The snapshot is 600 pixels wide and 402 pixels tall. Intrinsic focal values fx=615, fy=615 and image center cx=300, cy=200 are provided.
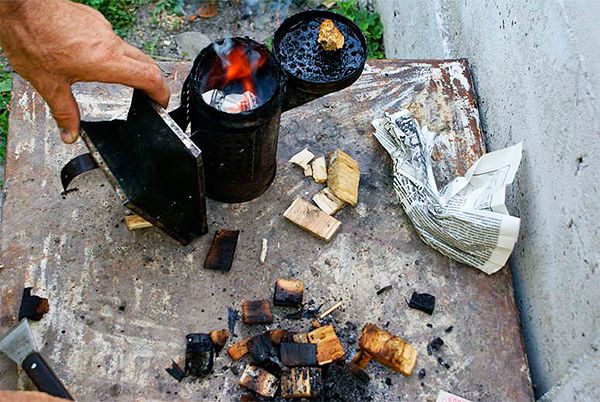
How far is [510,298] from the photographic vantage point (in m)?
2.40

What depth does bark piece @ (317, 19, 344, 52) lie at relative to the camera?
8.00 ft

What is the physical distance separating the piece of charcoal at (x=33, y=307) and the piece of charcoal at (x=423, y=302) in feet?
4.50

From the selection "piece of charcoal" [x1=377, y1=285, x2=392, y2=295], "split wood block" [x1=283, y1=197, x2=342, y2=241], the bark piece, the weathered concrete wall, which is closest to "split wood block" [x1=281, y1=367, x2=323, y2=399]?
"piece of charcoal" [x1=377, y1=285, x2=392, y2=295]

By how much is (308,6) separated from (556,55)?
2.55 m

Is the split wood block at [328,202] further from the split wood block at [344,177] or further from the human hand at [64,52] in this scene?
the human hand at [64,52]

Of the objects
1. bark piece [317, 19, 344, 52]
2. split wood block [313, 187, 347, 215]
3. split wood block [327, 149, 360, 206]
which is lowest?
split wood block [313, 187, 347, 215]

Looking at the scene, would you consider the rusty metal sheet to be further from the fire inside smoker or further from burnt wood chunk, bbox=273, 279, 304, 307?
the fire inside smoker

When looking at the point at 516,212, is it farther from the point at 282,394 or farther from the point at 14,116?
the point at 14,116

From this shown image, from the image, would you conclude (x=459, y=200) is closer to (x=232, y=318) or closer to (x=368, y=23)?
(x=232, y=318)

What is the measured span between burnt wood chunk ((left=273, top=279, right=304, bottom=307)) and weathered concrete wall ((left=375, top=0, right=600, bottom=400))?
887 mm

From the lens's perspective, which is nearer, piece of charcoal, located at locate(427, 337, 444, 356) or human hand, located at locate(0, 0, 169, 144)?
human hand, located at locate(0, 0, 169, 144)

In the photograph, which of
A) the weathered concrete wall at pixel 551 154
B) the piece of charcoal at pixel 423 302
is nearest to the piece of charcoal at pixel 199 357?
the piece of charcoal at pixel 423 302

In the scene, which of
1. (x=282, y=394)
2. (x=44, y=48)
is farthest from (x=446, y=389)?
(x=44, y=48)

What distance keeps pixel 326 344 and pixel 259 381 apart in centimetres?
27
